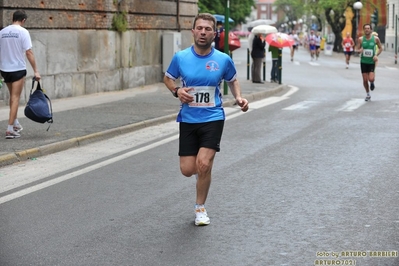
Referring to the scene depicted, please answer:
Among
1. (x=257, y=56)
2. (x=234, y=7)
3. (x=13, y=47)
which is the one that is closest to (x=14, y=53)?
(x=13, y=47)

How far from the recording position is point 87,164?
10484 millimetres

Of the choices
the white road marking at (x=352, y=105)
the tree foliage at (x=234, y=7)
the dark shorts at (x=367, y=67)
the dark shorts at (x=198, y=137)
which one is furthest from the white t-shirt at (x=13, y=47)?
the tree foliage at (x=234, y=7)

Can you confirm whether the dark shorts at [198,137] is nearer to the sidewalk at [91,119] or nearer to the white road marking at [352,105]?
the sidewalk at [91,119]

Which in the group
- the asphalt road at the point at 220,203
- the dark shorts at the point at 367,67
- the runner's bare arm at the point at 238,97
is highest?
the dark shorts at the point at 367,67

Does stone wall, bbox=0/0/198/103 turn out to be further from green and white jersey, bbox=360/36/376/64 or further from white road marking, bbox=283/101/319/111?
green and white jersey, bbox=360/36/376/64

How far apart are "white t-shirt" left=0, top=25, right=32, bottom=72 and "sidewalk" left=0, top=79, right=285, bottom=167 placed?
1.02 meters

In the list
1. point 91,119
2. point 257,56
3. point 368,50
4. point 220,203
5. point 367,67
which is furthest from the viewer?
point 257,56

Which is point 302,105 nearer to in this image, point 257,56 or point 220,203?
point 257,56

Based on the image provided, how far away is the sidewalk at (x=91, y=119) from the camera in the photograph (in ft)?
37.6

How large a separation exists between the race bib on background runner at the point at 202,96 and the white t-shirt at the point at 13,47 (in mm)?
6068

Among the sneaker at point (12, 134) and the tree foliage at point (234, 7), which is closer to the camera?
the sneaker at point (12, 134)

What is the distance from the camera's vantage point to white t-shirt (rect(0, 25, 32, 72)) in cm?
1246

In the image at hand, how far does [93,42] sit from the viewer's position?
21.1 meters

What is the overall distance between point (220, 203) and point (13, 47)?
5.70 m
